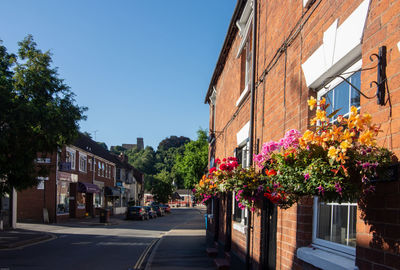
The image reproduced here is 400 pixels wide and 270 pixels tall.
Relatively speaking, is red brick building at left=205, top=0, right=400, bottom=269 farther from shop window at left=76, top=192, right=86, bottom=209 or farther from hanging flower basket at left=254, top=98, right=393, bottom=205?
shop window at left=76, top=192, right=86, bottom=209

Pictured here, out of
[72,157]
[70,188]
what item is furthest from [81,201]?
[72,157]

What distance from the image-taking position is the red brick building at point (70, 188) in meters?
27.8

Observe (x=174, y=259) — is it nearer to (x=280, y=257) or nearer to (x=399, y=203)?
(x=280, y=257)

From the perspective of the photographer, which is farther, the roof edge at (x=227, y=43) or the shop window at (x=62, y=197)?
the shop window at (x=62, y=197)

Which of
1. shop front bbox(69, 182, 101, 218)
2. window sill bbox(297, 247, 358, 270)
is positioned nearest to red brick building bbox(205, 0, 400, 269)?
window sill bbox(297, 247, 358, 270)

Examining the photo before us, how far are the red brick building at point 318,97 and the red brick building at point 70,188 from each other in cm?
1633

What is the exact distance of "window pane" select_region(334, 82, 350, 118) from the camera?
12.5ft

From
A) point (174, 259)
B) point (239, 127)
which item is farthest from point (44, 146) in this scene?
point (239, 127)

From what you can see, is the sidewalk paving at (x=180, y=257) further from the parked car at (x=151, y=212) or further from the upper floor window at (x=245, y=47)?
the parked car at (x=151, y=212)

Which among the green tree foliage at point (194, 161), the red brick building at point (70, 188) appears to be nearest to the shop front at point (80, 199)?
the red brick building at point (70, 188)

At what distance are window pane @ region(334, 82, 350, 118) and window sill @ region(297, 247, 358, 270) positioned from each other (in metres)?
1.41

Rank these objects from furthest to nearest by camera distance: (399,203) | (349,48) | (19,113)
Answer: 1. (19,113)
2. (349,48)
3. (399,203)

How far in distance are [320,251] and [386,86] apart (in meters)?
1.90

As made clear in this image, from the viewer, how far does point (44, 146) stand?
49.2ft
